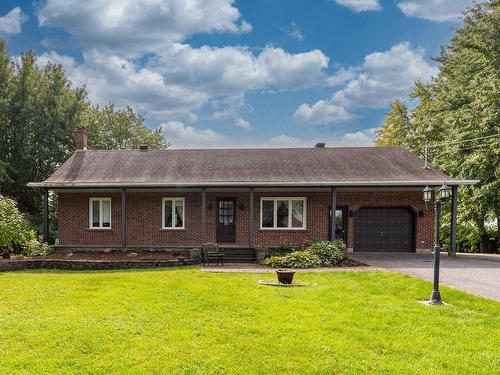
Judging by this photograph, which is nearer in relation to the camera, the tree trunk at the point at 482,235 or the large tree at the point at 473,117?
the large tree at the point at 473,117

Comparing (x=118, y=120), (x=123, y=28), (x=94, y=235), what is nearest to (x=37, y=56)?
(x=118, y=120)

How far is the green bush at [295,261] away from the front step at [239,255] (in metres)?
1.39

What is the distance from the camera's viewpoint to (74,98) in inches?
1115

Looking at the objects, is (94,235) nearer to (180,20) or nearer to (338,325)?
(180,20)

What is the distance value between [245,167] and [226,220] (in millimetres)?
2635

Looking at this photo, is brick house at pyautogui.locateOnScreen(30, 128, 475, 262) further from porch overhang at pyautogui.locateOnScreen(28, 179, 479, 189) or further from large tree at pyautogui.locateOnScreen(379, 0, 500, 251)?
large tree at pyautogui.locateOnScreen(379, 0, 500, 251)

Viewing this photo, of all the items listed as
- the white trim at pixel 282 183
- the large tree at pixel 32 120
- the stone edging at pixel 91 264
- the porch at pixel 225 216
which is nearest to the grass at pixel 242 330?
the stone edging at pixel 91 264

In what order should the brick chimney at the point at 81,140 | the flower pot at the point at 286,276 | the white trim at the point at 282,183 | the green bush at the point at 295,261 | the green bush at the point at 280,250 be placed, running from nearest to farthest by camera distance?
the flower pot at the point at 286,276 < the green bush at the point at 295,261 < the green bush at the point at 280,250 < the white trim at the point at 282,183 < the brick chimney at the point at 81,140

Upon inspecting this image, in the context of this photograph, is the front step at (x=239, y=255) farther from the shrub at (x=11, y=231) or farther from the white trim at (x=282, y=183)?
the shrub at (x=11, y=231)

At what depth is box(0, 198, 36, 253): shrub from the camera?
1452 cm

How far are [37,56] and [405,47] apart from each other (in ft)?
78.8

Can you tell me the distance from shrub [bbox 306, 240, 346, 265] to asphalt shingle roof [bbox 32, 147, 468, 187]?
2.54m

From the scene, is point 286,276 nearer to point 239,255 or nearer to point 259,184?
point 239,255

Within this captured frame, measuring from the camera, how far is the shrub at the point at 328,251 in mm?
14477
